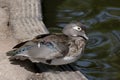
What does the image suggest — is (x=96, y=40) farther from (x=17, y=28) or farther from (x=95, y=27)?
(x=17, y=28)

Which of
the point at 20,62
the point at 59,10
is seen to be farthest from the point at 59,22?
the point at 20,62

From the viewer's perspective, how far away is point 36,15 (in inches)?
251

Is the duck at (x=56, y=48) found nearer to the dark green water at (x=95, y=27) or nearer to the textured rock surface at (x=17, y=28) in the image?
the textured rock surface at (x=17, y=28)

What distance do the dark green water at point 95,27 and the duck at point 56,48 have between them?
960 mm

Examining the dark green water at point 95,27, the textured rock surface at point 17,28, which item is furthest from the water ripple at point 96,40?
the textured rock surface at point 17,28

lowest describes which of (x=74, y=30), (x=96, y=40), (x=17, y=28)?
(x=96, y=40)

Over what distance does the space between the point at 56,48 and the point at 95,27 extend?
88.9 inches

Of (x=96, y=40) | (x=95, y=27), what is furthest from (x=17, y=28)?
(x=95, y=27)

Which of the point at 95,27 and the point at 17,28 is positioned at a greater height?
the point at 17,28

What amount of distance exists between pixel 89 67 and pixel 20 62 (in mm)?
1202

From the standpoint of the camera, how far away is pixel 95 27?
7.05 m

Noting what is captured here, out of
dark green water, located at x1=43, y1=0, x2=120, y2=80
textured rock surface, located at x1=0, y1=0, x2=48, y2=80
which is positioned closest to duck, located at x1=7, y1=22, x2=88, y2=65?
textured rock surface, located at x1=0, y1=0, x2=48, y2=80

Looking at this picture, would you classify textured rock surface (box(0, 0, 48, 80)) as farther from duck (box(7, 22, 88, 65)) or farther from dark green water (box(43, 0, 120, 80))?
dark green water (box(43, 0, 120, 80))

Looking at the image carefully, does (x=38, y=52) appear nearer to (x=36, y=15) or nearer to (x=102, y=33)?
(x=36, y=15)
